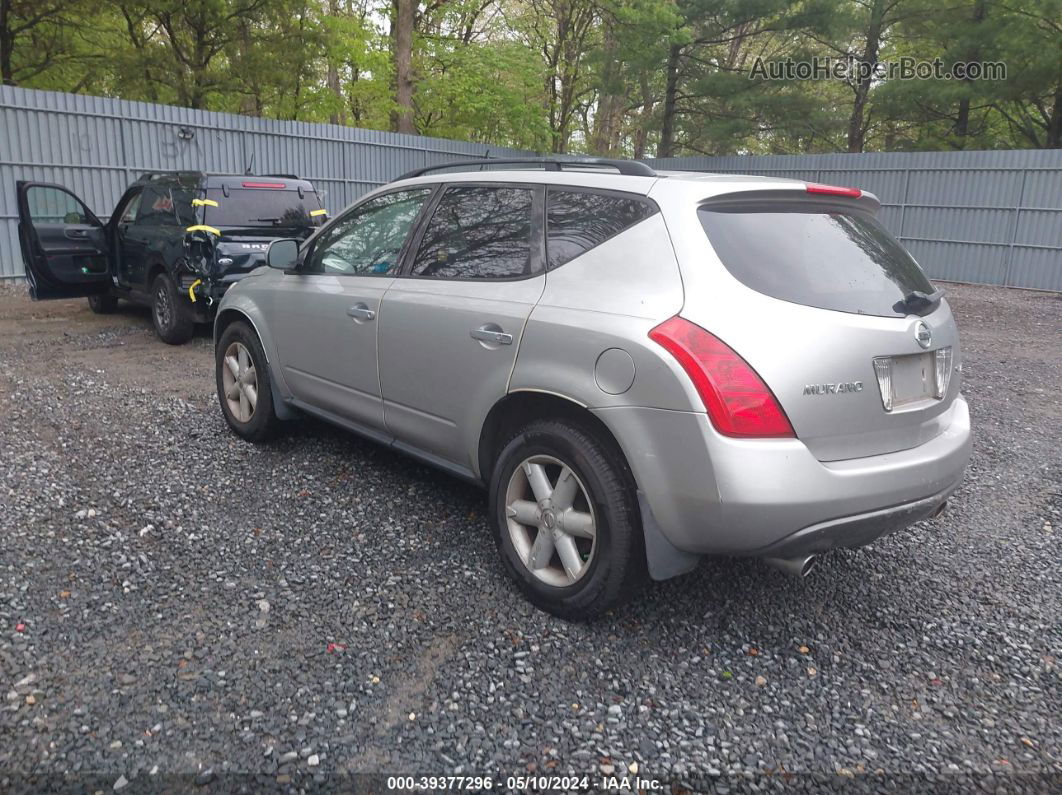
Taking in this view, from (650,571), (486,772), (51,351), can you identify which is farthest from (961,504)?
(51,351)

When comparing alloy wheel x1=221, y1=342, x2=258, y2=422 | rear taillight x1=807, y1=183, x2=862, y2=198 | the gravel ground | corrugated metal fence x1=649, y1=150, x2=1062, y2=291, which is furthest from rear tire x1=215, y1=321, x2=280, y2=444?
corrugated metal fence x1=649, y1=150, x2=1062, y2=291

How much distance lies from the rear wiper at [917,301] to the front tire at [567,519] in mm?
1226

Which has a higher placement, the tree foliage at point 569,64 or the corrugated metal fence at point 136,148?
the tree foliage at point 569,64

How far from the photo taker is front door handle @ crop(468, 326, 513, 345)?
330 centimetres

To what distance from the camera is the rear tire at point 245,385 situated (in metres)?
4.98

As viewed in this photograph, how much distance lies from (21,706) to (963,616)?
3435mm

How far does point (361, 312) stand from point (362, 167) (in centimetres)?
1511

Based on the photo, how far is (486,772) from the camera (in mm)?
2395

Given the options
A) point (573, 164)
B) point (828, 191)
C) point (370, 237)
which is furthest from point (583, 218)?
point (370, 237)

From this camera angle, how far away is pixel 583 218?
10.8 feet

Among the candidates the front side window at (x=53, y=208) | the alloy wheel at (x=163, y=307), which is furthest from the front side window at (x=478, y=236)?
the front side window at (x=53, y=208)

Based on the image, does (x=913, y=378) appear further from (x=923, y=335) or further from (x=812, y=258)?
(x=812, y=258)

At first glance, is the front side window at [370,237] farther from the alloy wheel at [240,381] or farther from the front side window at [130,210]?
the front side window at [130,210]

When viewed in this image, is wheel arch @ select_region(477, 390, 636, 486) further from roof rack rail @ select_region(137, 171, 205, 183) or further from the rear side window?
roof rack rail @ select_region(137, 171, 205, 183)
